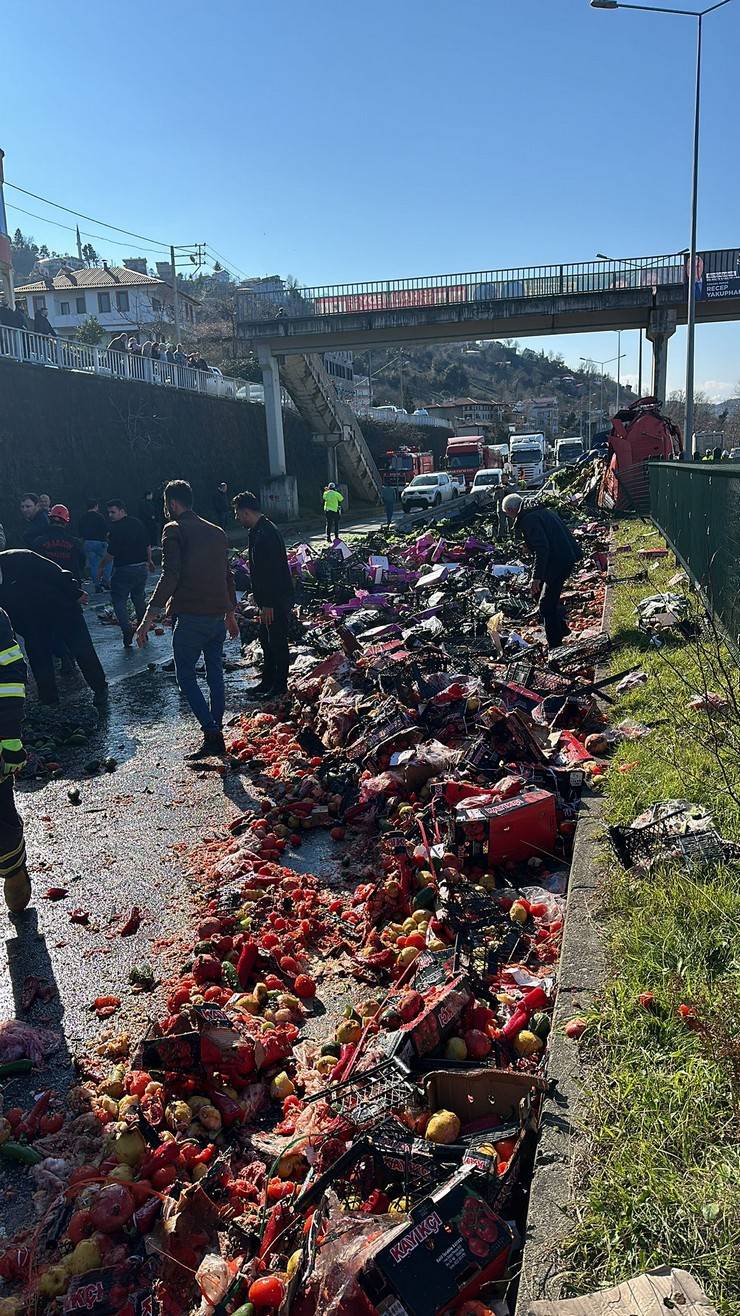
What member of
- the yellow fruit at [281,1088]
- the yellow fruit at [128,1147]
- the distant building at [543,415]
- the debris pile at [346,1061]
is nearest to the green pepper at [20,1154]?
the debris pile at [346,1061]

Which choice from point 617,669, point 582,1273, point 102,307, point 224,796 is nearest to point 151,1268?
point 582,1273

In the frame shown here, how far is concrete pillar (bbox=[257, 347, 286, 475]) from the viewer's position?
38.4 m

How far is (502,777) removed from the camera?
5.92 meters

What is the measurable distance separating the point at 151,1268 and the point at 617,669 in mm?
6448

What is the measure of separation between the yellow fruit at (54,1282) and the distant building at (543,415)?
11294 cm

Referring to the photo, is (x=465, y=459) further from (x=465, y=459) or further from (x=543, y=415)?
(x=543, y=415)

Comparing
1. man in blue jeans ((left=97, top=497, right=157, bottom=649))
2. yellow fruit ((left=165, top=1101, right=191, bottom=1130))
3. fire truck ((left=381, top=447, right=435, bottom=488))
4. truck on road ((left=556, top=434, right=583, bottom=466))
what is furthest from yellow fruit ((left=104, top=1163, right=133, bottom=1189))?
truck on road ((left=556, top=434, right=583, bottom=466))

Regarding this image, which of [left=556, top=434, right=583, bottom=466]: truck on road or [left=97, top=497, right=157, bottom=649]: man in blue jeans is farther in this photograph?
[left=556, top=434, right=583, bottom=466]: truck on road

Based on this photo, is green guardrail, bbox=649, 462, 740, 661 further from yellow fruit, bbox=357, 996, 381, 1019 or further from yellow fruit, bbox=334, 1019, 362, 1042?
yellow fruit, bbox=334, 1019, 362, 1042

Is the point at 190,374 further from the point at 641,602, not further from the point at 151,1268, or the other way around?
the point at 151,1268

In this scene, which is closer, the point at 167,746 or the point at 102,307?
the point at 167,746

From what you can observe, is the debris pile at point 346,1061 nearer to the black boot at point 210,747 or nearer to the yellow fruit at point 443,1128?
the yellow fruit at point 443,1128

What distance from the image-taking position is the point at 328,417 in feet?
139

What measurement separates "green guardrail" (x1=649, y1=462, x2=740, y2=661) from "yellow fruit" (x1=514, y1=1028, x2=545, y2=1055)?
2.53 m
